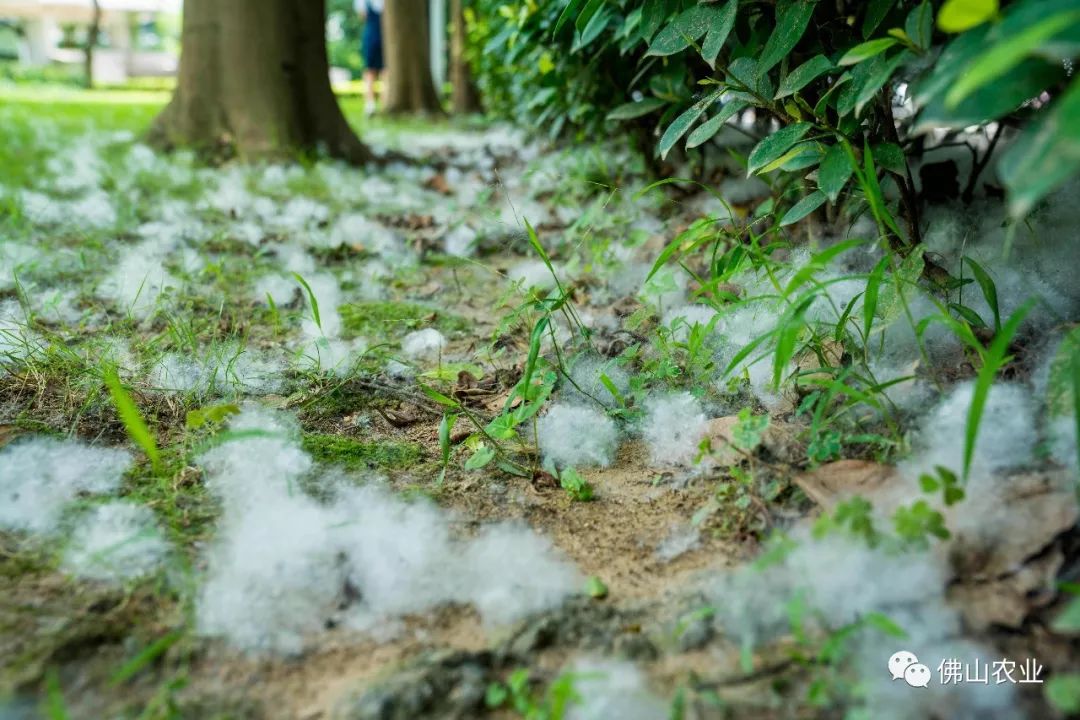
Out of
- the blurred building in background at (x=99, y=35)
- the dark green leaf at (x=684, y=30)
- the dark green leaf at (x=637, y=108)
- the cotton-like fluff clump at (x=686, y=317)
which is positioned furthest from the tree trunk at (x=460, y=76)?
the blurred building in background at (x=99, y=35)

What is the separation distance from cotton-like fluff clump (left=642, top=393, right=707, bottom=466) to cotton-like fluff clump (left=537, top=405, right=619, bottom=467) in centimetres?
7

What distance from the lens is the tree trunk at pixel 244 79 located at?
4129mm

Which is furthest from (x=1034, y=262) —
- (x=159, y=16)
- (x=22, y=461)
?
(x=159, y=16)

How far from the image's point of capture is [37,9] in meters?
24.8

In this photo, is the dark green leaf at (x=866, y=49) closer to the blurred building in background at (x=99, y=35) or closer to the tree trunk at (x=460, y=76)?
the tree trunk at (x=460, y=76)

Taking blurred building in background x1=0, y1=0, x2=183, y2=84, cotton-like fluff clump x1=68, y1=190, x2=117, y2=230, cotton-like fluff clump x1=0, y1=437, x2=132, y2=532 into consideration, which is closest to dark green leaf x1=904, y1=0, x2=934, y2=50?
cotton-like fluff clump x1=0, y1=437, x2=132, y2=532

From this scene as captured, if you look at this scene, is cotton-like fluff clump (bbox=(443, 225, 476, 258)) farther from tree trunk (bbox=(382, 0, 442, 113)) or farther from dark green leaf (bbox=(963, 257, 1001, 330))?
tree trunk (bbox=(382, 0, 442, 113))

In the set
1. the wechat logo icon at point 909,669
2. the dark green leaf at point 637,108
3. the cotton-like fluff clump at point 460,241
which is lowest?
the wechat logo icon at point 909,669

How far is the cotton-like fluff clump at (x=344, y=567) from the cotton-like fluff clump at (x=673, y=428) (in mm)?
349

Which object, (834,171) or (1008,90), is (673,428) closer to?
(834,171)

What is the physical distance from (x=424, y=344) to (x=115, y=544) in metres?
0.97

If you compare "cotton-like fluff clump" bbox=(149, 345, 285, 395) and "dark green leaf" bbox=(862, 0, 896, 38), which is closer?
"dark green leaf" bbox=(862, 0, 896, 38)

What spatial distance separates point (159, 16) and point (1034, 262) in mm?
36015

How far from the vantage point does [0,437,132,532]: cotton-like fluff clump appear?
1.26 metres
